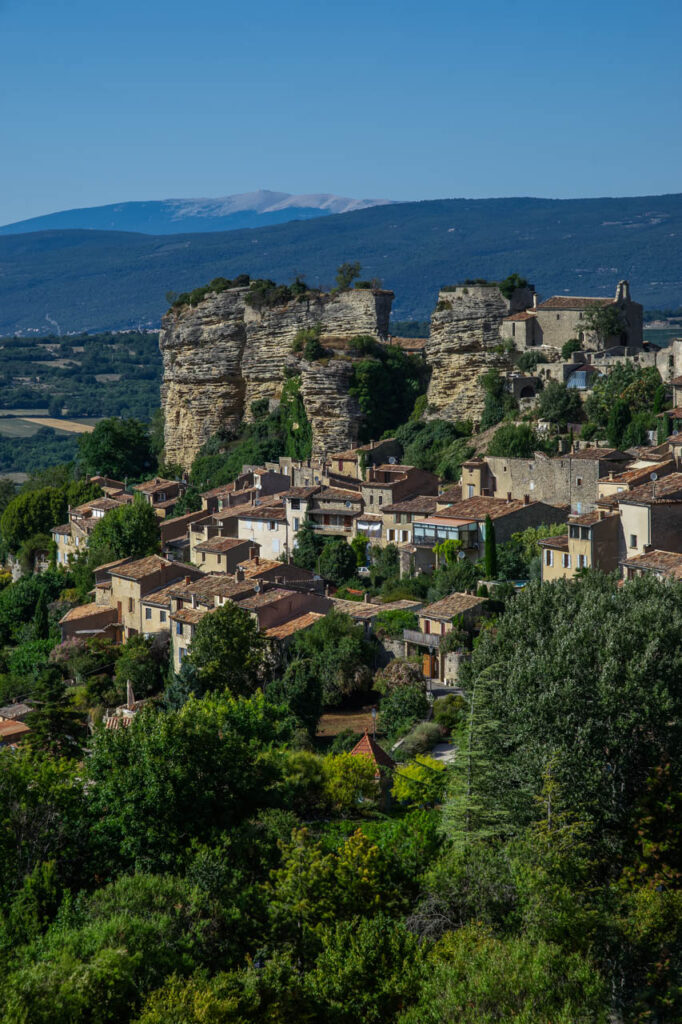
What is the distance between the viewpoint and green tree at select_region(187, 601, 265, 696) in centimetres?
3253

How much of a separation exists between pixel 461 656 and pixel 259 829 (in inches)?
375

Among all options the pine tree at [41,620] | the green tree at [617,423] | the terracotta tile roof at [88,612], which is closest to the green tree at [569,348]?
the green tree at [617,423]

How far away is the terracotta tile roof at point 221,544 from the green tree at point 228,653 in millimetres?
8324

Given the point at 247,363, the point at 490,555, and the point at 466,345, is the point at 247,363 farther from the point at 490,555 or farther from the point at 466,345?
the point at 490,555

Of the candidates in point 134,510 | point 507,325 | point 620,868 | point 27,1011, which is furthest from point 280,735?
point 507,325

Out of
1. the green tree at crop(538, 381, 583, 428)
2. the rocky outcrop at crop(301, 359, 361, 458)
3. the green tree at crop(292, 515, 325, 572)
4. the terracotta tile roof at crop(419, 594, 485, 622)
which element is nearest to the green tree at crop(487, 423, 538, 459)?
the green tree at crop(538, 381, 583, 428)

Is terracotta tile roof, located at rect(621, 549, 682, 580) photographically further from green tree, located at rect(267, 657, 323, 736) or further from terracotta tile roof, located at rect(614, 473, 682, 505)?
green tree, located at rect(267, 657, 323, 736)

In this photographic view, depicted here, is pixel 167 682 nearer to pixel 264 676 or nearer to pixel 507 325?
pixel 264 676

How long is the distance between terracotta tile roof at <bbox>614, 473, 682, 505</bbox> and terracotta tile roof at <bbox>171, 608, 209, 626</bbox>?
10.3 metres

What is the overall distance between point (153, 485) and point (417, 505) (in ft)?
52.7

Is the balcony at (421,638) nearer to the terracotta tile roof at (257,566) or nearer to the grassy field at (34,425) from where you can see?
the terracotta tile roof at (257,566)

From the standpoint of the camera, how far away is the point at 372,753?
27234 mm

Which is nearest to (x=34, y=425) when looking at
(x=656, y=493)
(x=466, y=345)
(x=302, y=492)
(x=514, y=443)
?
(x=466, y=345)

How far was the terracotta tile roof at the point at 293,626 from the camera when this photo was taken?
34250mm
